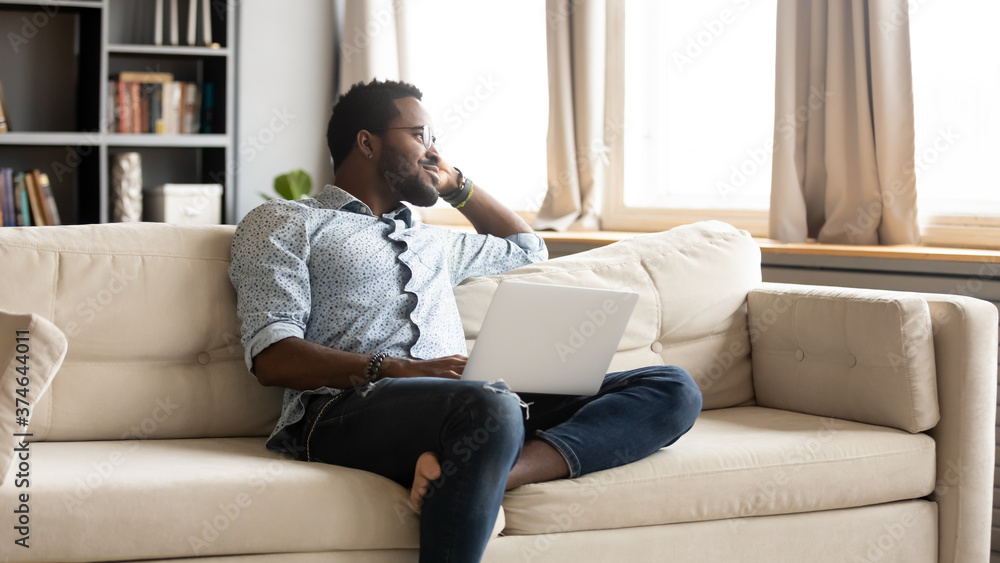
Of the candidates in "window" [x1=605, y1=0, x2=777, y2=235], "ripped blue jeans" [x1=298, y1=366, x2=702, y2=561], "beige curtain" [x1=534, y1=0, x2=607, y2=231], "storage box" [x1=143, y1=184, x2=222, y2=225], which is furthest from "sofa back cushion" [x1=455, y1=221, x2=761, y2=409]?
"storage box" [x1=143, y1=184, x2=222, y2=225]

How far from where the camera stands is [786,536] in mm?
1640

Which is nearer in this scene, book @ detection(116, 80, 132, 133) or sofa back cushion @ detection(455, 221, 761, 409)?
sofa back cushion @ detection(455, 221, 761, 409)

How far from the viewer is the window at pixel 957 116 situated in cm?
249

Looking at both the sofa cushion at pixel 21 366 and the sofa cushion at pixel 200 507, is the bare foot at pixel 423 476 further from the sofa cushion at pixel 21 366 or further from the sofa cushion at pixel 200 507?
the sofa cushion at pixel 21 366

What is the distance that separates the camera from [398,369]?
1.54 metres

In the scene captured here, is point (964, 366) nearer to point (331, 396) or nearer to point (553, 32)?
point (331, 396)

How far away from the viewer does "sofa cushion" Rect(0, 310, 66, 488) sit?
1.35m

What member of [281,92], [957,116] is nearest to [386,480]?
[957,116]

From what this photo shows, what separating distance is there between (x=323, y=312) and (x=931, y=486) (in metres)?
1.20

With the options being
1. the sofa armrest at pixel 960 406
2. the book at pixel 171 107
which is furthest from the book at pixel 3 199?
the sofa armrest at pixel 960 406

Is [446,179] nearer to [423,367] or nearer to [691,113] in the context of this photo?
[423,367]

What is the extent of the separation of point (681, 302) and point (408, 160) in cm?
68

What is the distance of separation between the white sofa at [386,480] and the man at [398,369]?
62mm

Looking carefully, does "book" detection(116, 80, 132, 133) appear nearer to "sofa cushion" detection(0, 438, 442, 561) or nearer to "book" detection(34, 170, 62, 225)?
"book" detection(34, 170, 62, 225)
